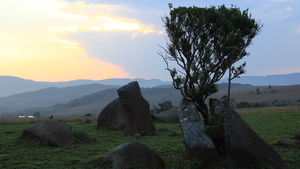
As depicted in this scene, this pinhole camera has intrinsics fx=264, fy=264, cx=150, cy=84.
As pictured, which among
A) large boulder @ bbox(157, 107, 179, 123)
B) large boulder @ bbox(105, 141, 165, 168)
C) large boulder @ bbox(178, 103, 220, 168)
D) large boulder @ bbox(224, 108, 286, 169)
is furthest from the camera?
large boulder @ bbox(157, 107, 179, 123)

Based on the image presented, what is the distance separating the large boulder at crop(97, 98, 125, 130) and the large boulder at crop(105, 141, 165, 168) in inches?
456

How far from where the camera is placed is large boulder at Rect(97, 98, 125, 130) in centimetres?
2041

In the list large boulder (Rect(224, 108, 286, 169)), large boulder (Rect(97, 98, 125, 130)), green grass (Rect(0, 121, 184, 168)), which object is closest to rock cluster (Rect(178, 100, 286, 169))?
large boulder (Rect(224, 108, 286, 169))

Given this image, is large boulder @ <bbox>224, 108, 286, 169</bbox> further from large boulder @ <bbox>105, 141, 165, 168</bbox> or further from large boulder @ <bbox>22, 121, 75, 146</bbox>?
large boulder @ <bbox>22, 121, 75, 146</bbox>

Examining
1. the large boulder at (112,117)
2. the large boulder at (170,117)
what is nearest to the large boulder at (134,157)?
A: the large boulder at (112,117)

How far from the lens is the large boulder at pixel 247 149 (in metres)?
7.63

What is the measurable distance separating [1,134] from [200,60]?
41.2 feet

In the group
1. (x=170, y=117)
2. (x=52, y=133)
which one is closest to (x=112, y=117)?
(x=170, y=117)

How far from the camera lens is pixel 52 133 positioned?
42.7ft

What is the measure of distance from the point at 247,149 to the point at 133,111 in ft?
32.7

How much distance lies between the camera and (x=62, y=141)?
12.8 meters

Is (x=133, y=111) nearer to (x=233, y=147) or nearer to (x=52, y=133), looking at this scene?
(x=52, y=133)

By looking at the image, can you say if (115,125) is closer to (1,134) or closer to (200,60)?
(1,134)

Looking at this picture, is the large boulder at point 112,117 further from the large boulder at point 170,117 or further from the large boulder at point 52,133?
the large boulder at point 52,133
